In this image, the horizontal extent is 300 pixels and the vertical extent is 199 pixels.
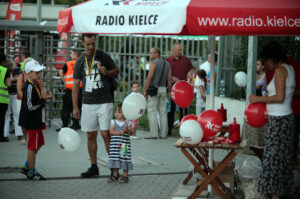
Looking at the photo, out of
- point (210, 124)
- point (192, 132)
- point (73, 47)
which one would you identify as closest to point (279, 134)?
point (210, 124)

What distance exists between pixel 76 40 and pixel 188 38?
3.31 meters

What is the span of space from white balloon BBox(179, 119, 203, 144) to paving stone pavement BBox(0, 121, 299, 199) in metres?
1.40

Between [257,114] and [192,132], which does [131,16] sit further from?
[257,114]

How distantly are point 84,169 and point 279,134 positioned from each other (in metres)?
3.91

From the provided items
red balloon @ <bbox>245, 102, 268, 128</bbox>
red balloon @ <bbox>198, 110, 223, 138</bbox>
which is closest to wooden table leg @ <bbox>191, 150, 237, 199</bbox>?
red balloon @ <bbox>198, 110, 223, 138</bbox>

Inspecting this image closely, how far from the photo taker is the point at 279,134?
6484 millimetres

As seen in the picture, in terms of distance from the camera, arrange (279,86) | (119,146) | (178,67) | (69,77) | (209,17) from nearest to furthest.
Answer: (209,17) → (279,86) → (119,146) → (69,77) → (178,67)

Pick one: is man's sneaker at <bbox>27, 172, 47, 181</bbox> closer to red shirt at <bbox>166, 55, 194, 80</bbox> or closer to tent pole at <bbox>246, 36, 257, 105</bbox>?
tent pole at <bbox>246, 36, 257, 105</bbox>

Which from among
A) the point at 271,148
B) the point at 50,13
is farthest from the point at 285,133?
the point at 50,13

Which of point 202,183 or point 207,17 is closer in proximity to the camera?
point 207,17

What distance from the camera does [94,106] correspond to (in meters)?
8.32

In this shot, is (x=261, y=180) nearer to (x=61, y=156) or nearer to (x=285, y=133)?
(x=285, y=133)

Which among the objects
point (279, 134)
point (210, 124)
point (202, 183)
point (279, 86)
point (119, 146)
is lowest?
point (202, 183)

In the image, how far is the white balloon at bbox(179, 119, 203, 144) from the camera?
6.27 meters
